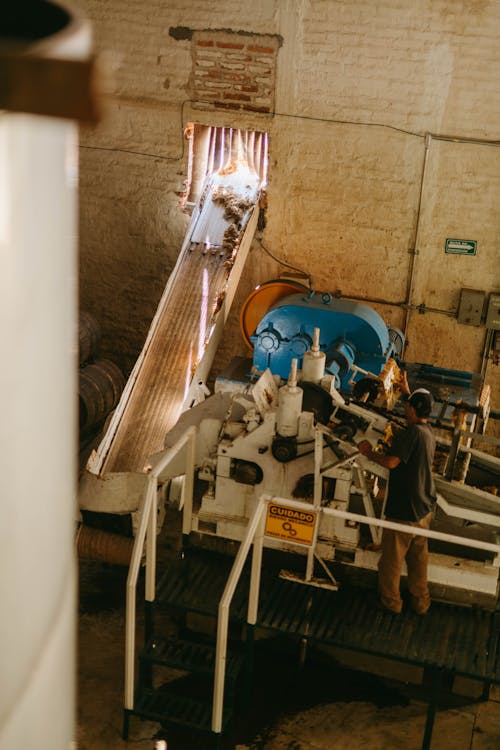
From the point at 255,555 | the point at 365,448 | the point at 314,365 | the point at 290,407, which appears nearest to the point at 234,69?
the point at 314,365

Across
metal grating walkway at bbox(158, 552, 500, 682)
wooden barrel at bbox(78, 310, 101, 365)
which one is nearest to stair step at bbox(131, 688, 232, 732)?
metal grating walkway at bbox(158, 552, 500, 682)

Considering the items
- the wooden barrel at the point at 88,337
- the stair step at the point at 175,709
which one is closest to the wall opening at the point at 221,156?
the wooden barrel at the point at 88,337

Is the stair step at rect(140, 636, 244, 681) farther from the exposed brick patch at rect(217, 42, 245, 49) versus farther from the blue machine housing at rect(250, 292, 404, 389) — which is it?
the exposed brick patch at rect(217, 42, 245, 49)

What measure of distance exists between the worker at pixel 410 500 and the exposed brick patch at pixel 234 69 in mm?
4011

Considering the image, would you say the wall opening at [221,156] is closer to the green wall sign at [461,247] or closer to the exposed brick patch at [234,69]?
the exposed brick patch at [234,69]

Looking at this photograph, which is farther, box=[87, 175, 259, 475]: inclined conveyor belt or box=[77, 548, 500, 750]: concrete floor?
box=[87, 175, 259, 475]: inclined conveyor belt

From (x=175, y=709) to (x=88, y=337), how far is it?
423cm

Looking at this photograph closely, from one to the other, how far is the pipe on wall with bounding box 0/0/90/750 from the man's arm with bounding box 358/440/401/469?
4277mm

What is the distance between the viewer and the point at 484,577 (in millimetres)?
5734

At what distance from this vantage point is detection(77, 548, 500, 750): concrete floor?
576cm

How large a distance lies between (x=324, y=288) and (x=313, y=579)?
11.9 feet

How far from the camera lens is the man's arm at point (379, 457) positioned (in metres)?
5.41

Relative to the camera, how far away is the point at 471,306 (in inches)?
334

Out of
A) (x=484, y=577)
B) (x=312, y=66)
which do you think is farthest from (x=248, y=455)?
(x=312, y=66)
